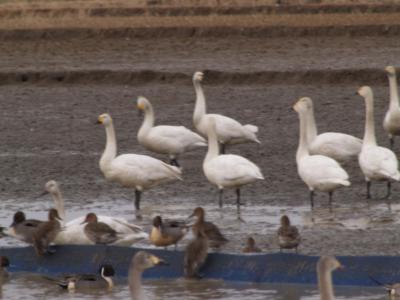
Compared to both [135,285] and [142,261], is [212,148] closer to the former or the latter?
[142,261]

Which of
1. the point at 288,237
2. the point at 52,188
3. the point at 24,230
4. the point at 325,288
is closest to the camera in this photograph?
the point at 325,288

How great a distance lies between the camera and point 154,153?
63.5ft

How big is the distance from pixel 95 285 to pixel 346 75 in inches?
564

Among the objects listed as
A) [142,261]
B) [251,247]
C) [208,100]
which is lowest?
[142,261]

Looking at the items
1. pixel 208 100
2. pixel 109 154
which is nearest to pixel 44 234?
pixel 109 154

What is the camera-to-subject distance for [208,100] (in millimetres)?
24359

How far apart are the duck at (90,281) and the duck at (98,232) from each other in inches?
29.6

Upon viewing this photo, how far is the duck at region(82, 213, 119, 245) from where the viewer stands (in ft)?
42.5

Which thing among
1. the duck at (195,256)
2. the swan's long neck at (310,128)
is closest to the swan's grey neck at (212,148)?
the swan's long neck at (310,128)

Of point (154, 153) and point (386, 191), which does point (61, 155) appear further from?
point (386, 191)

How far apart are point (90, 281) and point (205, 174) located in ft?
12.2

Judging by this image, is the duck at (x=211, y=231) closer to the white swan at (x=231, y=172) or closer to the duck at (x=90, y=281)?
the duck at (x=90, y=281)

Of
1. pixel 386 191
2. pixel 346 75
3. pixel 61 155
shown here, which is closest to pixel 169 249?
pixel 386 191

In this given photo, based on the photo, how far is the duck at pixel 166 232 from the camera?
12992 mm
